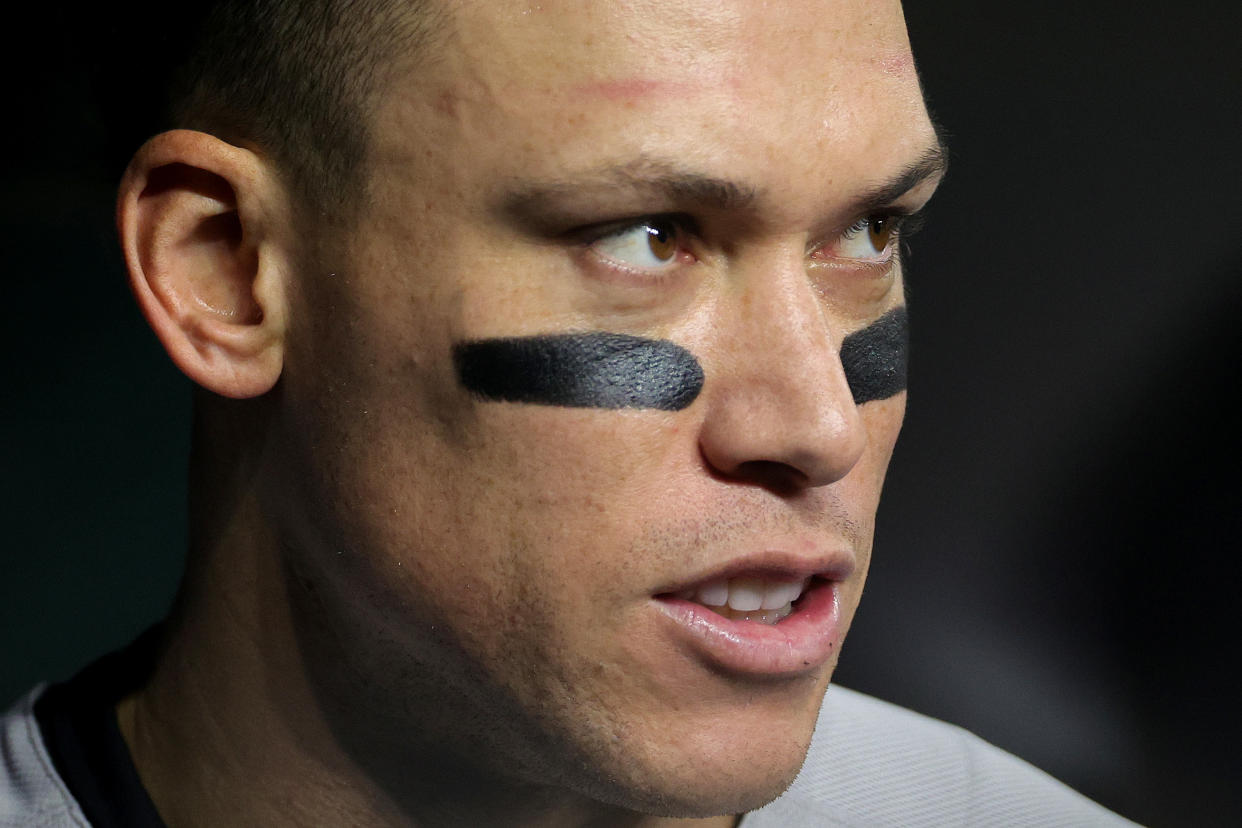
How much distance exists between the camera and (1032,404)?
229cm

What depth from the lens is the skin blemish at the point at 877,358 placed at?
4.94 ft

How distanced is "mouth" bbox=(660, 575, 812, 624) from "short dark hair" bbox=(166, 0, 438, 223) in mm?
525

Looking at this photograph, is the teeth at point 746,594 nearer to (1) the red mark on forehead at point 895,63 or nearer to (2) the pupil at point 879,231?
(2) the pupil at point 879,231

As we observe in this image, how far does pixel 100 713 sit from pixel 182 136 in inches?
29.7

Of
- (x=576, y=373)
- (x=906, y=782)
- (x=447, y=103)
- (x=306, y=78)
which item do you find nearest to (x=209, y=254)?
(x=306, y=78)

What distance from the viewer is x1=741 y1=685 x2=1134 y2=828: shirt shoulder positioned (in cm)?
197

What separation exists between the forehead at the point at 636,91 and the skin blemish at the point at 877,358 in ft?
0.65

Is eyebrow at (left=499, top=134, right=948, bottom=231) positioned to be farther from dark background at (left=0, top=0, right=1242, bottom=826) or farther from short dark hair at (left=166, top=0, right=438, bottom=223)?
dark background at (left=0, top=0, right=1242, bottom=826)

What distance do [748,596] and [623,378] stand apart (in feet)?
0.87

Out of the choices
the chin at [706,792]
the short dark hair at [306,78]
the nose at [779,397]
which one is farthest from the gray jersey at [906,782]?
the short dark hair at [306,78]

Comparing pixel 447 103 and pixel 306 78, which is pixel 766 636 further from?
pixel 306 78

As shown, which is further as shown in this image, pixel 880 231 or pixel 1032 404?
pixel 1032 404

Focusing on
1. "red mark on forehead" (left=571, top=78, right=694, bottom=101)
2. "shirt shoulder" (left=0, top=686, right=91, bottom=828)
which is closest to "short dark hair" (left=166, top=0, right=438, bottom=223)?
"red mark on forehead" (left=571, top=78, right=694, bottom=101)

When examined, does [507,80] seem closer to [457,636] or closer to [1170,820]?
[457,636]
